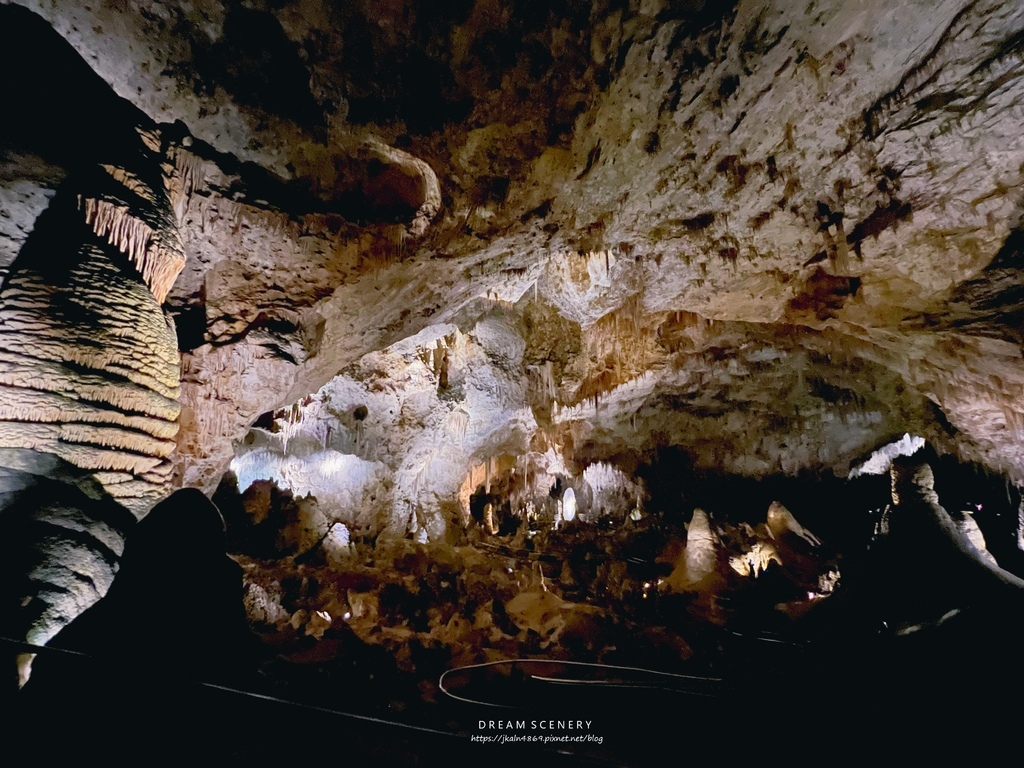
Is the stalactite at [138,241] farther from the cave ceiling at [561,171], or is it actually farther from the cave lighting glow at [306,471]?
the cave lighting glow at [306,471]

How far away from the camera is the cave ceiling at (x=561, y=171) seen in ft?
10.6

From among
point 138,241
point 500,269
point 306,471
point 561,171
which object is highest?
point 561,171

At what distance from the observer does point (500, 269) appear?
19.8ft

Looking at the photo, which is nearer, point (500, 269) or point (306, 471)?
point (500, 269)

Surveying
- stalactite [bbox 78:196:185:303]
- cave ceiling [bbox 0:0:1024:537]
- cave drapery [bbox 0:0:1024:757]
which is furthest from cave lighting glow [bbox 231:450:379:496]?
stalactite [bbox 78:196:185:303]

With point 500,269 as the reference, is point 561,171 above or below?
above

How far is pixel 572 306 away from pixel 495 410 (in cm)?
277

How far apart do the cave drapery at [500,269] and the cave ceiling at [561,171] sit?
3 cm

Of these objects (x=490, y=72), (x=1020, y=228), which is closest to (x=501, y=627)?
(x=490, y=72)

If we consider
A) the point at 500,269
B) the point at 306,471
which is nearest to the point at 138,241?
the point at 500,269

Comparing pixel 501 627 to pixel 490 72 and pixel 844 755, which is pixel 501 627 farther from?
pixel 490 72

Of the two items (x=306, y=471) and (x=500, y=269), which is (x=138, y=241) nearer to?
(x=500, y=269)

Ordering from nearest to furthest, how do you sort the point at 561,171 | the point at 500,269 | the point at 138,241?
the point at 138,241, the point at 561,171, the point at 500,269

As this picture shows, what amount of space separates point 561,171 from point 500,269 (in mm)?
1757
